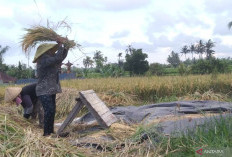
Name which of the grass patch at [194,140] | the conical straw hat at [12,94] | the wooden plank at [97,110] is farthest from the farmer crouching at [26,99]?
the grass patch at [194,140]

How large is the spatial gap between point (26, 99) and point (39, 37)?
108 centimetres

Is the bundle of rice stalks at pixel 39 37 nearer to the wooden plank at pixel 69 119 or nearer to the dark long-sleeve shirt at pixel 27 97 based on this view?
the dark long-sleeve shirt at pixel 27 97

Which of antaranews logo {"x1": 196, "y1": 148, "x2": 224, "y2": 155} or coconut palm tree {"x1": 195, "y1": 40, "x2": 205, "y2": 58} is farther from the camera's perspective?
coconut palm tree {"x1": 195, "y1": 40, "x2": 205, "y2": 58}

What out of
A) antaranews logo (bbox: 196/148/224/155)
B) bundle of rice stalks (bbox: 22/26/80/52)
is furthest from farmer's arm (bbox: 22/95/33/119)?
antaranews logo (bbox: 196/148/224/155)

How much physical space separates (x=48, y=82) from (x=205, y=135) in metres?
2.27

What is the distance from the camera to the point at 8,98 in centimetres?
488

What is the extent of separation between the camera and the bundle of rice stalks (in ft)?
14.5

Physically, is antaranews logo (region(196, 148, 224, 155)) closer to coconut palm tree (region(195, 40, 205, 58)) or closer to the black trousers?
the black trousers

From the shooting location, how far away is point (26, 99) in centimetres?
502

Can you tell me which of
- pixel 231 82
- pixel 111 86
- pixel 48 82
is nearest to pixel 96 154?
pixel 48 82

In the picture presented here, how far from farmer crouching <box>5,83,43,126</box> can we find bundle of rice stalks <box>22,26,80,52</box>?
27.7 inches

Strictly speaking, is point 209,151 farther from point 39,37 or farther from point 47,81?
point 39,37

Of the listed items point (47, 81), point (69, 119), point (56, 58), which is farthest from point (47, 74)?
point (69, 119)

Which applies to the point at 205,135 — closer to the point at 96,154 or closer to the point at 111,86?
the point at 96,154
